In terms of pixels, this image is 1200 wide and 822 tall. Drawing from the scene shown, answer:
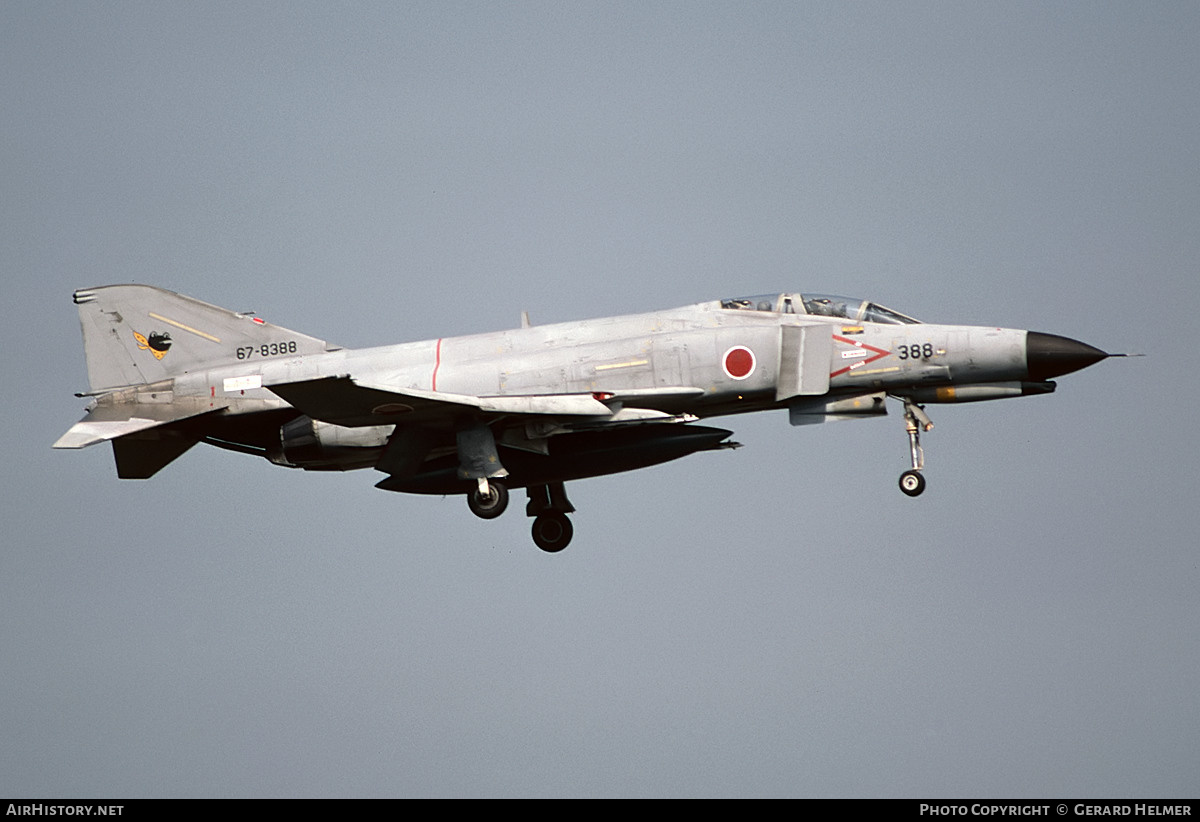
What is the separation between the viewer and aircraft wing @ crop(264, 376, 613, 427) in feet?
73.4

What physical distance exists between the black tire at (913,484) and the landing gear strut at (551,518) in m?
5.48

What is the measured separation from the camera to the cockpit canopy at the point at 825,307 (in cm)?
2420

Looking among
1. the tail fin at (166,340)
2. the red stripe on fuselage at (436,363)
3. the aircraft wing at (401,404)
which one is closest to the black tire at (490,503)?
the aircraft wing at (401,404)

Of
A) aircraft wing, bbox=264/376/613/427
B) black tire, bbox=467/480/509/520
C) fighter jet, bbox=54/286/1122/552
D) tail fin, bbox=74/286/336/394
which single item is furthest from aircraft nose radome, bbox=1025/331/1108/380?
tail fin, bbox=74/286/336/394

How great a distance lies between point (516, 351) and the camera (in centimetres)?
2461

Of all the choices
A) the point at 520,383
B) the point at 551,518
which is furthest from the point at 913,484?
the point at 551,518

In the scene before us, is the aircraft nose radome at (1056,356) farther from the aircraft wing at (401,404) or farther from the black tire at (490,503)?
the black tire at (490,503)

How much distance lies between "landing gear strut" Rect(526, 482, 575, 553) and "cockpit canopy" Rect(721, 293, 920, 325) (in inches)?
172
